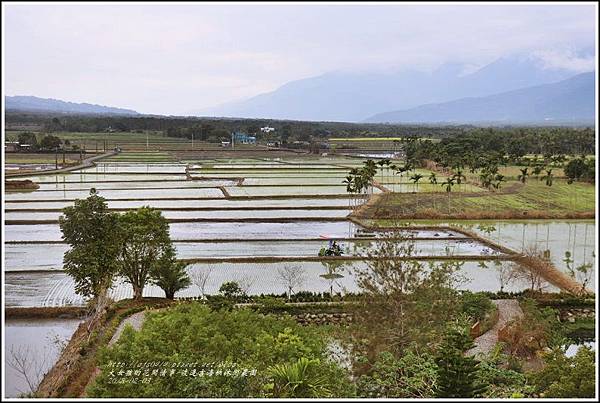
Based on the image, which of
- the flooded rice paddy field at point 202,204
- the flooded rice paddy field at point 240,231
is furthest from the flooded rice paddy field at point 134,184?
the flooded rice paddy field at point 240,231

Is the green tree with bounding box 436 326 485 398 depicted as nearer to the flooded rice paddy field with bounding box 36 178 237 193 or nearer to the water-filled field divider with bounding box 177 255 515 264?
the water-filled field divider with bounding box 177 255 515 264

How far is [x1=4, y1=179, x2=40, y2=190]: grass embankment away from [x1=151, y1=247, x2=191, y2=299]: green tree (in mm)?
13201

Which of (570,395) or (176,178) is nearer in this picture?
(570,395)

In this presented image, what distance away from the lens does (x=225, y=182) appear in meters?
22.9

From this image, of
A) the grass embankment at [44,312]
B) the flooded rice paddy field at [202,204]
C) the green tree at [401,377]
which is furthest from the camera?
the flooded rice paddy field at [202,204]

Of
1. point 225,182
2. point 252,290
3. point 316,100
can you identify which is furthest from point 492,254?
point 316,100

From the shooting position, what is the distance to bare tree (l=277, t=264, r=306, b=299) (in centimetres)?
995

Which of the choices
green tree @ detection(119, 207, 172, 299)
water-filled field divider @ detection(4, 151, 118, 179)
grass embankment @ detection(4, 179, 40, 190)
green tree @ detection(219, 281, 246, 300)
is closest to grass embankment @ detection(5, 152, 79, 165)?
water-filled field divider @ detection(4, 151, 118, 179)

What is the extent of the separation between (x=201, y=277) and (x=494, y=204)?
1086 cm

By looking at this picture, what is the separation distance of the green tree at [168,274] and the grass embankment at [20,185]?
1320cm

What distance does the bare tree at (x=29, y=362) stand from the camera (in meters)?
6.39

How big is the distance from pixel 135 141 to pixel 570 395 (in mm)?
40923

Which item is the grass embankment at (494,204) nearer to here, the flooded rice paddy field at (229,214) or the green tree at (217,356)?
the flooded rice paddy field at (229,214)

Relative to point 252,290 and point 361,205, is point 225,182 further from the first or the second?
point 252,290
